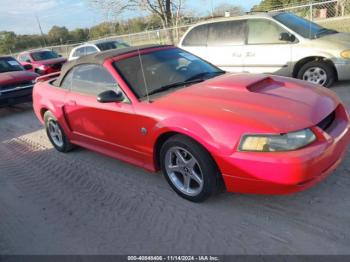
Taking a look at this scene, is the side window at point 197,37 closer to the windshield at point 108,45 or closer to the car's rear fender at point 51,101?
the car's rear fender at point 51,101

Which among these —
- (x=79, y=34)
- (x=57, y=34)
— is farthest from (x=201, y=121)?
(x=57, y=34)

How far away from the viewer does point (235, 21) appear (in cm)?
817

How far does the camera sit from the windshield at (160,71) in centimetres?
411

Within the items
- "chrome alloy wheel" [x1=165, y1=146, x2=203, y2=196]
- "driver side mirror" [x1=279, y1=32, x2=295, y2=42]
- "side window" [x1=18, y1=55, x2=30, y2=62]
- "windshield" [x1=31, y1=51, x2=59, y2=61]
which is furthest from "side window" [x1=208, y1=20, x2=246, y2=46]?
"side window" [x1=18, y1=55, x2=30, y2=62]

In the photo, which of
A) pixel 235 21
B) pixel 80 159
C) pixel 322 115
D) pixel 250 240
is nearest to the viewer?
pixel 250 240

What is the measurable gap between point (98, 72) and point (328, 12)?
16.3 meters

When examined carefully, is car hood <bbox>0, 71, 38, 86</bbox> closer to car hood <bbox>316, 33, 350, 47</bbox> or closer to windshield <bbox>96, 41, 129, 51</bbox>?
windshield <bbox>96, 41, 129, 51</bbox>

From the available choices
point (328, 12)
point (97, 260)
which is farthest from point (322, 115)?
point (328, 12)

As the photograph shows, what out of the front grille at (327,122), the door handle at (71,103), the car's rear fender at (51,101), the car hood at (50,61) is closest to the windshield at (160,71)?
the door handle at (71,103)

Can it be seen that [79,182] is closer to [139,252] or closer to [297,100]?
[139,252]

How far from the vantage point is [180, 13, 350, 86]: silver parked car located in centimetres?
714

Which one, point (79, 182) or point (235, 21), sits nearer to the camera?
point (79, 182)

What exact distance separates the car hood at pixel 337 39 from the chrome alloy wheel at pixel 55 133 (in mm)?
5486

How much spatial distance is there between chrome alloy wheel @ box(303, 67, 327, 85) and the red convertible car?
137 inches
